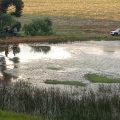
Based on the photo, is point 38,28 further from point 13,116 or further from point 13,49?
point 13,116

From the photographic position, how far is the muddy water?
3734 cm

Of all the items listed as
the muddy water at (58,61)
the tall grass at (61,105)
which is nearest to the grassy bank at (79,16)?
the muddy water at (58,61)

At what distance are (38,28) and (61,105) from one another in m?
36.1

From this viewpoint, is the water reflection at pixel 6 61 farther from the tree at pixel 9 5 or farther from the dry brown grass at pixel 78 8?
the dry brown grass at pixel 78 8

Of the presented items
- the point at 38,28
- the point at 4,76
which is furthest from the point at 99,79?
the point at 38,28

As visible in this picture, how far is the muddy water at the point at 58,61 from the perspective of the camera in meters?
37.3

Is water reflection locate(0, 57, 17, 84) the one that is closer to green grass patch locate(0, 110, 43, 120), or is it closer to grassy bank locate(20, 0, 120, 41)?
green grass patch locate(0, 110, 43, 120)

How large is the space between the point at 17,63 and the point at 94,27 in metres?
27.3

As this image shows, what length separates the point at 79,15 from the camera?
8000 cm

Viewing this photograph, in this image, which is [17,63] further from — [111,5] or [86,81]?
[111,5]

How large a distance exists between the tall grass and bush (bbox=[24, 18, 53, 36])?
1277 inches

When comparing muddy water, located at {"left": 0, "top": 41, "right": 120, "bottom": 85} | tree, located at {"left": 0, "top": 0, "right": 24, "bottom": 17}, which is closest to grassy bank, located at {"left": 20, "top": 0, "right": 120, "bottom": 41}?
tree, located at {"left": 0, "top": 0, "right": 24, "bottom": 17}

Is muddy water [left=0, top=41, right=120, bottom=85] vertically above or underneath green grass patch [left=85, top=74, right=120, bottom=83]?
underneath

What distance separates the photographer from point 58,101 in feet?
82.2
